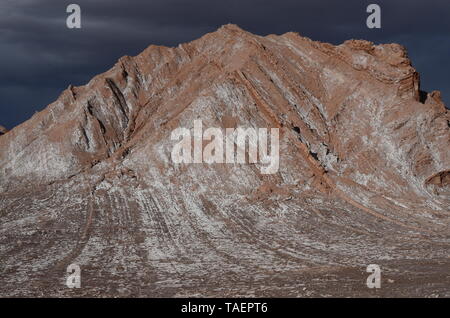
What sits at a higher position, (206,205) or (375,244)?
(206,205)

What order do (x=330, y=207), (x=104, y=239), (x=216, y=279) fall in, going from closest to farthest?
(x=216, y=279)
(x=104, y=239)
(x=330, y=207)

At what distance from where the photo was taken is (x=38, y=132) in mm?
44500

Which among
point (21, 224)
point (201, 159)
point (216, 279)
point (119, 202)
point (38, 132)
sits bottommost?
point (216, 279)

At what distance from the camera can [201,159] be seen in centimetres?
3816

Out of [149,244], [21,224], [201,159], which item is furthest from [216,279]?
[201,159]

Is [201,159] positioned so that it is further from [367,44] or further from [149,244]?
[367,44]

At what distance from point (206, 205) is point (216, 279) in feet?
47.2

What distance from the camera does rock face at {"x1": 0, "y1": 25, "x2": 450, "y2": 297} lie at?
20656 mm

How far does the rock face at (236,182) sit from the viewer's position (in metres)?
20.7

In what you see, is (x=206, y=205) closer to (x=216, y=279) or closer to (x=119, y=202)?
(x=119, y=202)

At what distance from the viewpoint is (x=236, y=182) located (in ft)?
119
